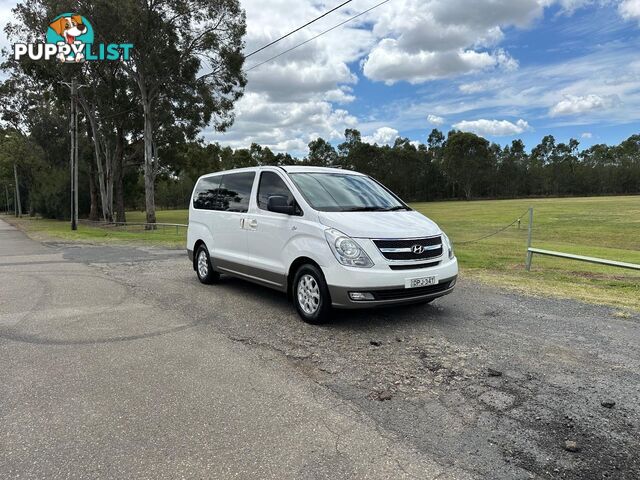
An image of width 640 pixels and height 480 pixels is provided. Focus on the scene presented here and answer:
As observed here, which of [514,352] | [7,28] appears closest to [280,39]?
[514,352]

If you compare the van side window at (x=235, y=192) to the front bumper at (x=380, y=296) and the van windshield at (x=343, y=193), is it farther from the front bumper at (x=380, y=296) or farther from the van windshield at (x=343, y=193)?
the front bumper at (x=380, y=296)

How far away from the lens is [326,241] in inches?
217

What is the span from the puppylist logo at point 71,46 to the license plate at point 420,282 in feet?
85.8

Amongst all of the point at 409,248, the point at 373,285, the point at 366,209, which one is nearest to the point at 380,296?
the point at 373,285

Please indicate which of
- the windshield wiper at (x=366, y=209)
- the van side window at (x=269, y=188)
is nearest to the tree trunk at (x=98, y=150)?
the van side window at (x=269, y=188)

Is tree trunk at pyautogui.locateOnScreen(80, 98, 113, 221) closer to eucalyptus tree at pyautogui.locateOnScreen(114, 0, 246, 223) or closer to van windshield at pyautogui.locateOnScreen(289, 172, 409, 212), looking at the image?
eucalyptus tree at pyautogui.locateOnScreen(114, 0, 246, 223)

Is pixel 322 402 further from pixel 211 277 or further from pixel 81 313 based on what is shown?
pixel 211 277

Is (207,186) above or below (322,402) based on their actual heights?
above

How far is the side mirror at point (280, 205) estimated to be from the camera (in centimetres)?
615

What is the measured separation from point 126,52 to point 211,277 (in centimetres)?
2318

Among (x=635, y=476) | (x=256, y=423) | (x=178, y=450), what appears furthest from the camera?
(x=256, y=423)

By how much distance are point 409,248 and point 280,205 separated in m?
1.81

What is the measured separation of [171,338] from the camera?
5348 mm

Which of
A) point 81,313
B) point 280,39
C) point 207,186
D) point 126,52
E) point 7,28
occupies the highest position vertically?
point 7,28
